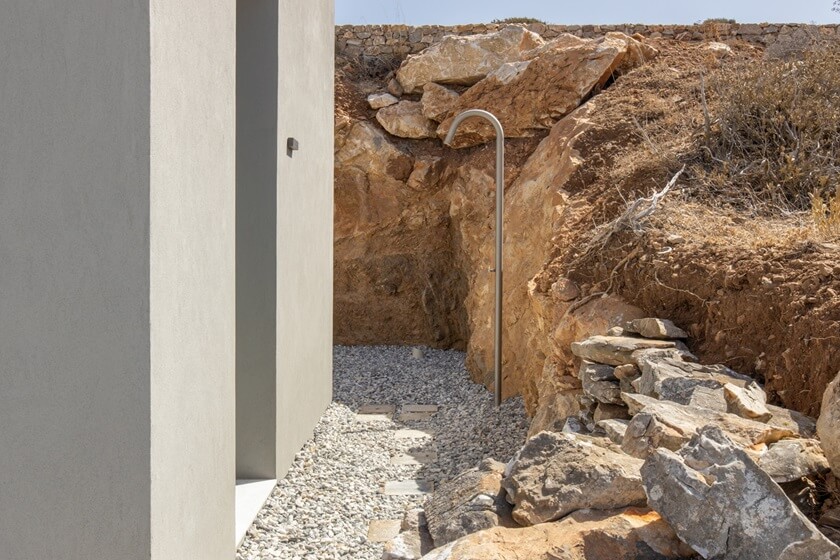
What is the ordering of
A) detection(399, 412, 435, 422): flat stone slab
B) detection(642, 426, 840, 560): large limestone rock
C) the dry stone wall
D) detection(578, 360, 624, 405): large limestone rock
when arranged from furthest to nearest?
the dry stone wall, detection(399, 412, 435, 422): flat stone slab, detection(578, 360, 624, 405): large limestone rock, detection(642, 426, 840, 560): large limestone rock

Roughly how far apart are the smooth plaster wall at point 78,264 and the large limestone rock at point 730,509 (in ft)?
5.51

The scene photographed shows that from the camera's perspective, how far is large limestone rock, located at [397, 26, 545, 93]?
32.2ft

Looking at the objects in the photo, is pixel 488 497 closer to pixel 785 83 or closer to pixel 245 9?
pixel 245 9

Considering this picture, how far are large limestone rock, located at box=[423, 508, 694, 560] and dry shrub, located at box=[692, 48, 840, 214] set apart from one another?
3916 mm

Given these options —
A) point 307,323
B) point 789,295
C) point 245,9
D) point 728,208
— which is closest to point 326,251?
point 307,323

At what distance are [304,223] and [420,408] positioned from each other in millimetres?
2543

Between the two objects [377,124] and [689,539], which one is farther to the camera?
[377,124]

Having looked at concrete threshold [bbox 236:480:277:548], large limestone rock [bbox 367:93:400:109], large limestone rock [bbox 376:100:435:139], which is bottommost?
concrete threshold [bbox 236:480:277:548]

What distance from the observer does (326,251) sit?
22.1ft

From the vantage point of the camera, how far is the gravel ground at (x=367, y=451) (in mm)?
4188

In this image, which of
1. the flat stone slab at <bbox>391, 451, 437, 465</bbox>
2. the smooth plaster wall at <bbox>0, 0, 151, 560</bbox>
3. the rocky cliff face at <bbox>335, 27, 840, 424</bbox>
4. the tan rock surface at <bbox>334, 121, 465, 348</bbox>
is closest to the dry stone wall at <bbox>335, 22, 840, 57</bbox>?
the rocky cliff face at <bbox>335, 27, 840, 424</bbox>

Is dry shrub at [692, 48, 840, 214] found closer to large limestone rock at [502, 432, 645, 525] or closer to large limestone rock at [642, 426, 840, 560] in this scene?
large limestone rock at [502, 432, 645, 525]

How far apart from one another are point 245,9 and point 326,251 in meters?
2.53

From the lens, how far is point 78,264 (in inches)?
101
